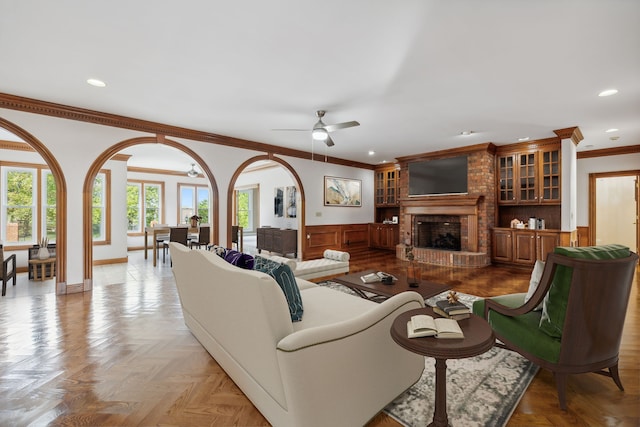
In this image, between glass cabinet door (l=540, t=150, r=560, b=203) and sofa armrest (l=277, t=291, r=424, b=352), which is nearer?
sofa armrest (l=277, t=291, r=424, b=352)

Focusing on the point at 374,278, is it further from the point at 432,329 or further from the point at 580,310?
the point at 432,329

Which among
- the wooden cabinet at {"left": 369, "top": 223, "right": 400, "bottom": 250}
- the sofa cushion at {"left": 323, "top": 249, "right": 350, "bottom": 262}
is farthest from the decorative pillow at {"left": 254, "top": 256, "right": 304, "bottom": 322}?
the wooden cabinet at {"left": 369, "top": 223, "right": 400, "bottom": 250}

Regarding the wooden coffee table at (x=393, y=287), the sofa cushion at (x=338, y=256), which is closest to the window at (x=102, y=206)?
the sofa cushion at (x=338, y=256)

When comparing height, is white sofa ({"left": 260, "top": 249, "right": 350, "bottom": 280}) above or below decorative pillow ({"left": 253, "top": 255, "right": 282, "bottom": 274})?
below

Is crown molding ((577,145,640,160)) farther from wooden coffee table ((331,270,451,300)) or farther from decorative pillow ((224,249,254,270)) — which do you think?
decorative pillow ((224,249,254,270))

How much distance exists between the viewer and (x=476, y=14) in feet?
7.13

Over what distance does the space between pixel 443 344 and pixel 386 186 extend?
7849mm

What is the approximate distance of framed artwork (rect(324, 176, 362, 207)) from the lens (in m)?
7.84

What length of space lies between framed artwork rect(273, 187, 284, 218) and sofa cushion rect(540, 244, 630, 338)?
295 inches

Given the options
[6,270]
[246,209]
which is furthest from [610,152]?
[6,270]

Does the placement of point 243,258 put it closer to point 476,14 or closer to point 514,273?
point 476,14

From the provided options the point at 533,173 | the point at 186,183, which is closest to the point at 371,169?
the point at 533,173

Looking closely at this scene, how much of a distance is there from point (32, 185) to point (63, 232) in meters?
2.72

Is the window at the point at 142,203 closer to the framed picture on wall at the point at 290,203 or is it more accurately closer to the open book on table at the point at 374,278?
the framed picture on wall at the point at 290,203
